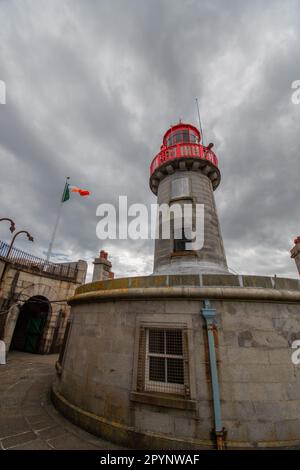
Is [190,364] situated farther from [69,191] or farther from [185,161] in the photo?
[69,191]

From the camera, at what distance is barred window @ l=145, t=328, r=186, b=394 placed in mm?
4508

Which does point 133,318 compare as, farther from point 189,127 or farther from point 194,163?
point 189,127

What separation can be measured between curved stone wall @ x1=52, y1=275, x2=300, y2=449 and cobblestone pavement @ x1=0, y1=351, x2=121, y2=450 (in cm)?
32

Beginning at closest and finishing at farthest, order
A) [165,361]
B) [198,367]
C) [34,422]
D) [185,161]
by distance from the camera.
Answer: [198,367], [165,361], [34,422], [185,161]

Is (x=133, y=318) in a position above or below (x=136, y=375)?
above

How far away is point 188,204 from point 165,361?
22.0ft

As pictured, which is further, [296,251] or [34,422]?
[296,251]

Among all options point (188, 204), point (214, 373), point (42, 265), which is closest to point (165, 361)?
point (214, 373)

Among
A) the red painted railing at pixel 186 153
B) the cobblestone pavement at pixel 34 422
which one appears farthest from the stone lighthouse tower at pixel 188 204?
the cobblestone pavement at pixel 34 422

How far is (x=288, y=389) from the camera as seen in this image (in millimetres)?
4105

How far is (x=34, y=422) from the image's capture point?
17.0 feet

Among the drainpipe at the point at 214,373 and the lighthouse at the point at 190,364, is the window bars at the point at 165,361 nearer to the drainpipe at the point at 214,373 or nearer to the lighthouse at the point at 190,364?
the lighthouse at the point at 190,364

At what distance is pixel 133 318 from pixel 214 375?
2214 mm
